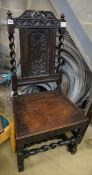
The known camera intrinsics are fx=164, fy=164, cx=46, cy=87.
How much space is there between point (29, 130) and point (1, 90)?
0.87m

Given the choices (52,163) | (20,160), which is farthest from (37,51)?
(52,163)

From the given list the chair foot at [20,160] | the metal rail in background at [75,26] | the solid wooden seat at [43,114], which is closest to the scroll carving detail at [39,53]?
the solid wooden seat at [43,114]

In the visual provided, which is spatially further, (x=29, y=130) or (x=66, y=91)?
(x=66, y=91)

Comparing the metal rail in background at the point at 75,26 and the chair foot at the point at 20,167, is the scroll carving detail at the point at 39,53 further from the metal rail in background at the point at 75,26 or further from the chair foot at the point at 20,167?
the chair foot at the point at 20,167

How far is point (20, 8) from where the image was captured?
5.35ft

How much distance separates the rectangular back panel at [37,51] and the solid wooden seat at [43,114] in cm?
21

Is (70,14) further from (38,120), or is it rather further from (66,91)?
(38,120)

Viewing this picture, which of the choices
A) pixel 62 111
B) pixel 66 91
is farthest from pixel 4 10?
pixel 62 111

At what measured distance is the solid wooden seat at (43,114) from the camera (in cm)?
111

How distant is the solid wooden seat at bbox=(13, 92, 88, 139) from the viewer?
3.64ft

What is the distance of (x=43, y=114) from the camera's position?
1.22 m

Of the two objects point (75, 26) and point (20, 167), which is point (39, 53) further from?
point (20, 167)

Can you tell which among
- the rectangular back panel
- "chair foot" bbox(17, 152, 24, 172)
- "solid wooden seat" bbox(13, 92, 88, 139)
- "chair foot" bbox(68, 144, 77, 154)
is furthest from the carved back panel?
"chair foot" bbox(68, 144, 77, 154)

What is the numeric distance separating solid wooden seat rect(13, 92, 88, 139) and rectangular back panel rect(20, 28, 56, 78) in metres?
0.21
